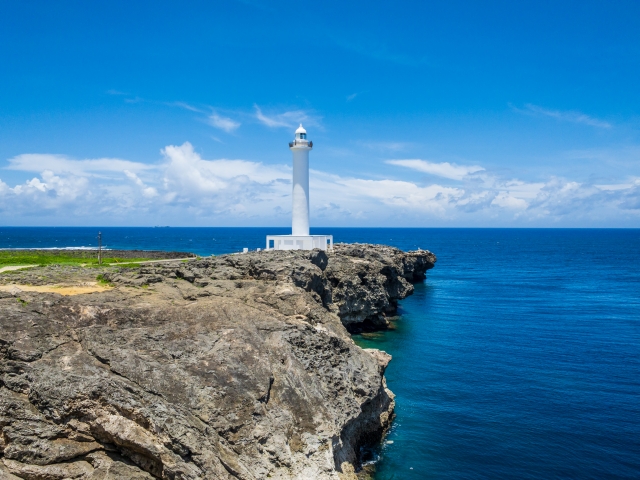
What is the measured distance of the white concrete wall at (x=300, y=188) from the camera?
4956 cm

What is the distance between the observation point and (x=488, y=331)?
46875mm

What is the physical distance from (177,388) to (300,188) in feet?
117

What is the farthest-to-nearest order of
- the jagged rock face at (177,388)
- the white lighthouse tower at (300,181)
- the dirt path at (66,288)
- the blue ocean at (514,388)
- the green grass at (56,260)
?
the white lighthouse tower at (300,181)
the green grass at (56,260)
the dirt path at (66,288)
the blue ocean at (514,388)
the jagged rock face at (177,388)

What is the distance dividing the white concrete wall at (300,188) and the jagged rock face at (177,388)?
27.0 meters

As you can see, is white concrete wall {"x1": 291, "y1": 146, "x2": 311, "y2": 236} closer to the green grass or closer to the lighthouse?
the lighthouse

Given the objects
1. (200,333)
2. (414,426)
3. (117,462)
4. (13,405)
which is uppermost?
(200,333)

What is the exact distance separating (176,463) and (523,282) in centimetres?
7911

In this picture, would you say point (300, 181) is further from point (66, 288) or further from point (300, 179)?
point (66, 288)

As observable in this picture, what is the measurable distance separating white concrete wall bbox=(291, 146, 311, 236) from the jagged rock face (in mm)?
27021

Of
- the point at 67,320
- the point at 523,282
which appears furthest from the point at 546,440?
the point at 523,282

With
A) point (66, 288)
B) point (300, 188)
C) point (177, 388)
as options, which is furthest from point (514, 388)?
point (300, 188)

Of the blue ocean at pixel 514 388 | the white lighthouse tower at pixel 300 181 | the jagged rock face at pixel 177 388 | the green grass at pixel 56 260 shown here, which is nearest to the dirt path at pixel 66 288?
the jagged rock face at pixel 177 388

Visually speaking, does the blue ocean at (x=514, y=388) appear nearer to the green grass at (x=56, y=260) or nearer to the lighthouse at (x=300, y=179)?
the lighthouse at (x=300, y=179)

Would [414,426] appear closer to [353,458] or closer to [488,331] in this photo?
[353,458]
